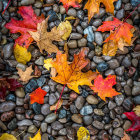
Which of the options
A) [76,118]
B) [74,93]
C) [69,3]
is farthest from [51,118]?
[69,3]

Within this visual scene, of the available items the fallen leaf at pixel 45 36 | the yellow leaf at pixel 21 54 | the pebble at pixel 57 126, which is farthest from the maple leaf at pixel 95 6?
the pebble at pixel 57 126

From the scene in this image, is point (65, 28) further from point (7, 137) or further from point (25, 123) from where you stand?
point (7, 137)

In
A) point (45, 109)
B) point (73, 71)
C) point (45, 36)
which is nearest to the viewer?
point (73, 71)

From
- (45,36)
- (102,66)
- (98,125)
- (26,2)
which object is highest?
(26,2)

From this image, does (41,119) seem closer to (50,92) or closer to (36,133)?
(36,133)

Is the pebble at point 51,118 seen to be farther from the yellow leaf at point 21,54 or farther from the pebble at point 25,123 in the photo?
the yellow leaf at point 21,54

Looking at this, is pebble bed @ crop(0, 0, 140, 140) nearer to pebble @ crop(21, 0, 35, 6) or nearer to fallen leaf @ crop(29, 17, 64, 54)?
pebble @ crop(21, 0, 35, 6)
